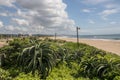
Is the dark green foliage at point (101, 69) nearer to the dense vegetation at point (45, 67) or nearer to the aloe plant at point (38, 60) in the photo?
the dense vegetation at point (45, 67)

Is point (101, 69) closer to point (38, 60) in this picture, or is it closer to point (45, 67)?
point (45, 67)

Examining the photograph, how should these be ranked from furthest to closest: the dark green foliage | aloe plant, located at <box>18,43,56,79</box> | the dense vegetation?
1. aloe plant, located at <box>18,43,56,79</box>
2. the dark green foliage
3. the dense vegetation

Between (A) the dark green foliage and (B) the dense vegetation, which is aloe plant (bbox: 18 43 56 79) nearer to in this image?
(B) the dense vegetation

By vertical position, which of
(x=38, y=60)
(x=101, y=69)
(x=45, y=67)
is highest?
(x=38, y=60)

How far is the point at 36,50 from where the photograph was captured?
838cm

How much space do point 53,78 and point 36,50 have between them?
1.49m

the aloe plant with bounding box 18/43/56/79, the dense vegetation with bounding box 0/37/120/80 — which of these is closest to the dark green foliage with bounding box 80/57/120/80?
the dense vegetation with bounding box 0/37/120/80

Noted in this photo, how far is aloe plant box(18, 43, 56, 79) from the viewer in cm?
772

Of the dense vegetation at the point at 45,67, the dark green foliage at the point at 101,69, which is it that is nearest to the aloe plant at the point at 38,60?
the dense vegetation at the point at 45,67

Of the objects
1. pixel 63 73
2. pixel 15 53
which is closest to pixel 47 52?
pixel 63 73

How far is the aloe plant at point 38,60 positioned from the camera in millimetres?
7719

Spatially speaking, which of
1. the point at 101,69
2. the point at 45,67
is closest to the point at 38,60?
the point at 45,67

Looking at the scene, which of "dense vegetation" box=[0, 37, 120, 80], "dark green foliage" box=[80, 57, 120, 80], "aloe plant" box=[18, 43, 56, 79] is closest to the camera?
"dense vegetation" box=[0, 37, 120, 80]

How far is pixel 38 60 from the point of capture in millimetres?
7941
